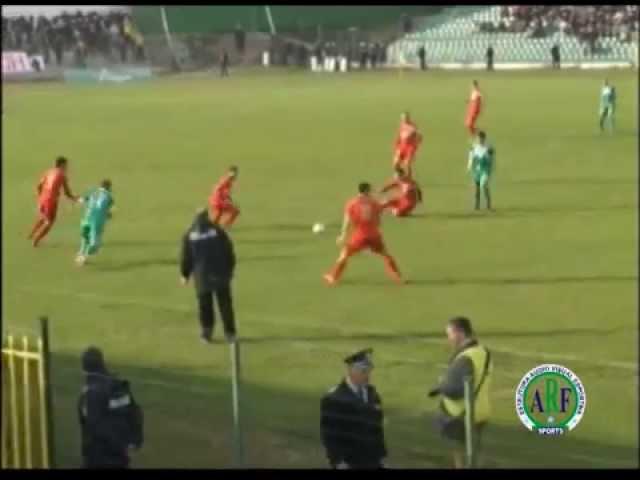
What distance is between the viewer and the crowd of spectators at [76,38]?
66938mm

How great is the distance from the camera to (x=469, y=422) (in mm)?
10484

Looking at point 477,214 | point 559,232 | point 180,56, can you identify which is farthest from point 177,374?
point 180,56

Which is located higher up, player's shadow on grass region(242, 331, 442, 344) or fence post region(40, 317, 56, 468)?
fence post region(40, 317, 56, 468)

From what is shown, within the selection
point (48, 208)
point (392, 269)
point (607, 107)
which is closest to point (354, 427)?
point (392, 269)

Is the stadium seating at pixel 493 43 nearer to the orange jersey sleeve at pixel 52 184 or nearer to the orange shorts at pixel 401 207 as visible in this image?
the orange shorts at pixel 401 207

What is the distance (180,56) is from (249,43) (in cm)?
382

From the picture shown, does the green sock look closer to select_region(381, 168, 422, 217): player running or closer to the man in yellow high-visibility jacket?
select_region(381, 168, 422, 217): player running

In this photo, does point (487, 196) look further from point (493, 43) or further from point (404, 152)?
point (493, 43)

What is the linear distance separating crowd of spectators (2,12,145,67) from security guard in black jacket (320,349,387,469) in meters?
55.3

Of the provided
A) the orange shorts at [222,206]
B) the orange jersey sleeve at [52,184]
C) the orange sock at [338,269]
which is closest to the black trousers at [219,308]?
the orange sock at [338,269]

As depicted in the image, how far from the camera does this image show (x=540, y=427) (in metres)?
11.5

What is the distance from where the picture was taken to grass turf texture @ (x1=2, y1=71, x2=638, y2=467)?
13953 mm

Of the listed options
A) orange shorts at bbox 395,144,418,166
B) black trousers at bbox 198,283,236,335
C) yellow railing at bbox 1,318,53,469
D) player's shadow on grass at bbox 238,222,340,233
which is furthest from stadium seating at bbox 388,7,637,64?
yellow railing at bbox 1,318,53,469

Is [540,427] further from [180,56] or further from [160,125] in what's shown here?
[180,56]
